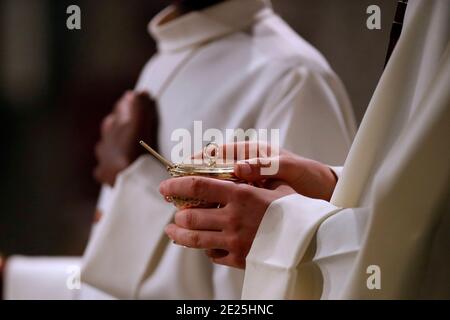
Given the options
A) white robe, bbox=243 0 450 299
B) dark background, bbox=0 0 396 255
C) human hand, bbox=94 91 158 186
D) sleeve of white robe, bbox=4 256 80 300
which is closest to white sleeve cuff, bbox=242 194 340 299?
white robe, bbox=243 0 450 299

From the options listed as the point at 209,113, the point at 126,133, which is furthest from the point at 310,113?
the point at 126,133

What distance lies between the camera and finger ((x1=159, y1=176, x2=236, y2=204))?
2.95 ft

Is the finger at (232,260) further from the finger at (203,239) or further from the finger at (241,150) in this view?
the finger at (241,150)

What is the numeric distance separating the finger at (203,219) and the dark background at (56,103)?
1217 millimetres

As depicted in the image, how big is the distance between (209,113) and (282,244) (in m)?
0.68

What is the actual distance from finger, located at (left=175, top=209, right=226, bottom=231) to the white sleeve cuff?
0.05 meters

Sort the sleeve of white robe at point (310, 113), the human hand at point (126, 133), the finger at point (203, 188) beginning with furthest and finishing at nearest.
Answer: the human hand at point (126, 133), the sleeve of white robe at point (310, 113), the finger at point (203, 188)

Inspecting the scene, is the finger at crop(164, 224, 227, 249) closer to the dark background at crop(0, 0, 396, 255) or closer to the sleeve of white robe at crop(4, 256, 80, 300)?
the sleeve of white robe at crop(4, 256, 80, 300)

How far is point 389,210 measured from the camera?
0.79m

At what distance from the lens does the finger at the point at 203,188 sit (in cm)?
90

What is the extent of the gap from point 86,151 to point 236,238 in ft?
4.78

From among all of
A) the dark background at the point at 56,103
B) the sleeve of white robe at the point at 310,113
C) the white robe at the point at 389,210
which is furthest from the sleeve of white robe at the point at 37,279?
the white robe at the point at 389,210
